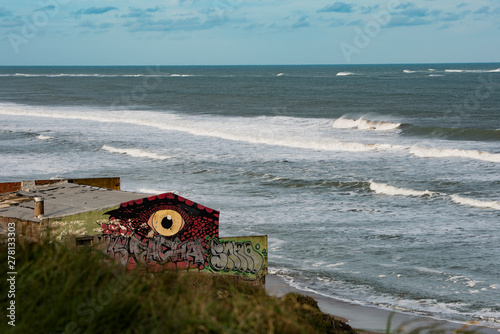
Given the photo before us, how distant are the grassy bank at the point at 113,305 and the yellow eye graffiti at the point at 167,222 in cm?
972

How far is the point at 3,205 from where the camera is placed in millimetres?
17000

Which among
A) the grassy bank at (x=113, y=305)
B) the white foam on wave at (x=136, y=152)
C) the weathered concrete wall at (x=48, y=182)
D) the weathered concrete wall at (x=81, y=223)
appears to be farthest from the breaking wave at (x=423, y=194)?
the grassy bank at (x=113, y=305)

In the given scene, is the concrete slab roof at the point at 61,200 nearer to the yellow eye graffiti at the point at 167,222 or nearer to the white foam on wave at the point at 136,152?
the yellow eye graffiti at the point at 167,222

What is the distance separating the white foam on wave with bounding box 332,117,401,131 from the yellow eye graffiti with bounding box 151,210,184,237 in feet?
134

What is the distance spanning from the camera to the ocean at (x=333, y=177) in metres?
17.4

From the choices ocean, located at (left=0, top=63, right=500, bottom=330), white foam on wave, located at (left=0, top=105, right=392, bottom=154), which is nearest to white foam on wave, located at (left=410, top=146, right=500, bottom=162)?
ocean, located at (left=0, top=63, right=500, bottom=330)

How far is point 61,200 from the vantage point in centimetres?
1756

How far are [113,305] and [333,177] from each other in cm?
2666

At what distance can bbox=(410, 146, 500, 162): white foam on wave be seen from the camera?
36925 millimetres

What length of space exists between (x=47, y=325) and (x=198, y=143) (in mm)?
39904

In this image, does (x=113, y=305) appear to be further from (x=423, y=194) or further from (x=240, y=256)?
(x=423, y=194)

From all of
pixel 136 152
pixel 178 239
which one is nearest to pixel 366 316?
pixel 178 239

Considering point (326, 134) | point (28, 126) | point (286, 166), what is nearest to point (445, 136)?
point (326, 134)

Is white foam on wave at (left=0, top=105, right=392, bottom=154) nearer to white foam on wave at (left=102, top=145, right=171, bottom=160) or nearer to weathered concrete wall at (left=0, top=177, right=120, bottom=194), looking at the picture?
white foam on wave at (left=102, top=145, right=171, bottom=160)
